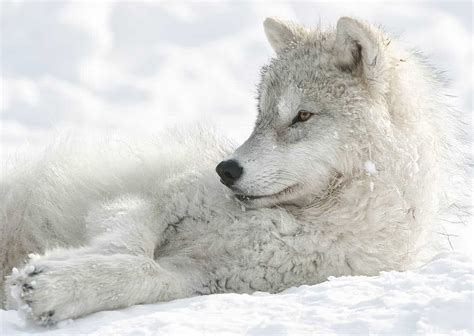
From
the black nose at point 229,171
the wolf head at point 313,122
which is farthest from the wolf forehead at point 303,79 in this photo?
the black nose at point 229,171

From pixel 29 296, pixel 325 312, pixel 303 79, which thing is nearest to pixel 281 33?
pixel 303 79

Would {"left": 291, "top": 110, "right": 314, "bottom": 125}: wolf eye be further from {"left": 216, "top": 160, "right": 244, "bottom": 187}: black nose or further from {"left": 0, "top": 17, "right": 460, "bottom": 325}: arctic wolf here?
{"left": 216, "top": 160, "right": 244, "bottom": 187}: black nose

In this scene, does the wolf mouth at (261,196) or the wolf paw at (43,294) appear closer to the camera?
the wolf paw at (43,294)

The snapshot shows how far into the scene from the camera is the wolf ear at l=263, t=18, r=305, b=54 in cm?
534

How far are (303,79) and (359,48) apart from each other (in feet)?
1.29

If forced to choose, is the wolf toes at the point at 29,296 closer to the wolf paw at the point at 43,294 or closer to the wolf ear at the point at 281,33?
the wolf paw at the point at 43,294

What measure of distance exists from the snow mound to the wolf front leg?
8cm

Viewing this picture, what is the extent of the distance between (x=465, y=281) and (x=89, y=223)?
91.2 inches

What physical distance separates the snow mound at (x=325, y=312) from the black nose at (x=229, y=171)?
801 mm

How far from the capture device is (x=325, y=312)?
3.47 metres

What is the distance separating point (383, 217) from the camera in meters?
4.57

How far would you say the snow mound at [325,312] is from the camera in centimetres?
325

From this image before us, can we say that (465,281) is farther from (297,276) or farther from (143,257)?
(143,257)

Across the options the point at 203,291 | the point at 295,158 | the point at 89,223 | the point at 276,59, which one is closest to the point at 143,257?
the point at 203,291
